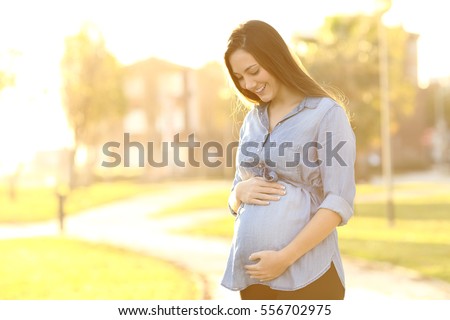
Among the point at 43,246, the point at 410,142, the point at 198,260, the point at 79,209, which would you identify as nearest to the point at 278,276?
the point at 198,260

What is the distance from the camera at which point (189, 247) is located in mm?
12867

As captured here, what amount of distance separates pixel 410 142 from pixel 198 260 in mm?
55199

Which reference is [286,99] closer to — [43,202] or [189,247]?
[189,247]

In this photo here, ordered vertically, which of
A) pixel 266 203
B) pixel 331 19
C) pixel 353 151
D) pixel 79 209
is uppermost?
pixel 331 19

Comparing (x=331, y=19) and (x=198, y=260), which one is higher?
(x=331, y=19)

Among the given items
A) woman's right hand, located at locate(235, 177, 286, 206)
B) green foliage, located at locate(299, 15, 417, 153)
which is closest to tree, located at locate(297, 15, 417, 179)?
green foliage, located at locate(299, 15, 417, 153)

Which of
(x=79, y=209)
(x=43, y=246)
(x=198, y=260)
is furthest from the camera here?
(x=79, y=209)

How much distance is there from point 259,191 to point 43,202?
28.3m

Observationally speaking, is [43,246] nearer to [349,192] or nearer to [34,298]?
[34,298]

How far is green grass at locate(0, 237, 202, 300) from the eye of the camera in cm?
779

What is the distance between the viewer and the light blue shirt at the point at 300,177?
248 centimetres

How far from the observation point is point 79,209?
89.6 feet

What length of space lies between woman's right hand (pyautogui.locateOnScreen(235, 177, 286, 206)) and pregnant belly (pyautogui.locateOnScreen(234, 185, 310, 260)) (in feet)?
0.06

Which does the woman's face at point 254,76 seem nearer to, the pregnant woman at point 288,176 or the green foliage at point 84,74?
the pregnant woman at point 288,176
